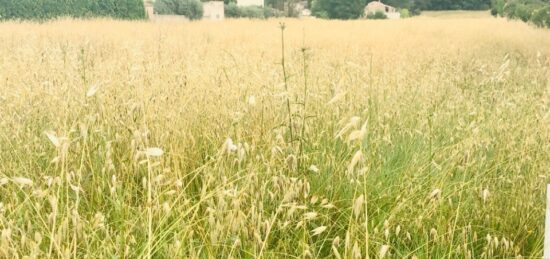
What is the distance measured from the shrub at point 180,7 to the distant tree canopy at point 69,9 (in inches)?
26.2

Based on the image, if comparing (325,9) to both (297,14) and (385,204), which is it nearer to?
(297,14)

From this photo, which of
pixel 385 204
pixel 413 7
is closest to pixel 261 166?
pixel 385 204

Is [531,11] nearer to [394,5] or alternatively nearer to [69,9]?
[69,9]

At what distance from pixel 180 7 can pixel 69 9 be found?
175 inches

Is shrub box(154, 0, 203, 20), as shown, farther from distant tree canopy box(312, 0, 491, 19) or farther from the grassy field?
the grassy field

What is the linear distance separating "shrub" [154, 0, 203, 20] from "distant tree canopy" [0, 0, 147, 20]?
665mm

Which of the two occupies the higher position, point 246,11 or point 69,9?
point 69,9

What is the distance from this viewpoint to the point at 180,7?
23.0m

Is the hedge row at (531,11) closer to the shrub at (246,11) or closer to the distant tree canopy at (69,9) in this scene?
the shrub at (246,11)

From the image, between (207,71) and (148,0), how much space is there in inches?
809

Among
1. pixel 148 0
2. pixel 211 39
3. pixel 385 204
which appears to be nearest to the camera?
pixel 385 204

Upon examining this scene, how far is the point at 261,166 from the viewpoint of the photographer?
90.0 inches

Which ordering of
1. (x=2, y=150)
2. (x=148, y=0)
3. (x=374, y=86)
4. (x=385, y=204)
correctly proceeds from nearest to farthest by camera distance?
(x=385, y=204) → (x=2, y=150) → (x=374, y=86) → (x=148, y=0)

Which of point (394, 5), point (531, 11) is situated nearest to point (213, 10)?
point (531, 11)
